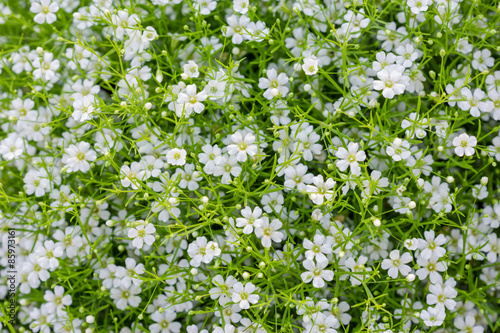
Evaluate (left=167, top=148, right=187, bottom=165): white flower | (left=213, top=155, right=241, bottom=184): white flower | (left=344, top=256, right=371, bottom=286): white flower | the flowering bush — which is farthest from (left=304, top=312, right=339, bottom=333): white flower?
(left=167, top=148, right=187, bottom=165): white flower

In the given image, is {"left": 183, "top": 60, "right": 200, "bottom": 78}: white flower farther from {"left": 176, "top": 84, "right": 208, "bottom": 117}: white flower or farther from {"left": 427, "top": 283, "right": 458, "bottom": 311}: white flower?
{"left": 427, "top": 283, "right": 458, "bottom": 311}: white flower

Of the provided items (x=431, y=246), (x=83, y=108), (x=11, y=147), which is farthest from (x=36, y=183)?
(x=431, y=246)

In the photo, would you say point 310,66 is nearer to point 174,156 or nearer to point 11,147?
point 174,156

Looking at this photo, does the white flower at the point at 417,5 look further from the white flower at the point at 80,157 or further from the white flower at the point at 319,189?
the white flower at the point at 80,157

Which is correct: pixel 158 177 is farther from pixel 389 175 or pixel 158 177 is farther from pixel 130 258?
pixel 389 175

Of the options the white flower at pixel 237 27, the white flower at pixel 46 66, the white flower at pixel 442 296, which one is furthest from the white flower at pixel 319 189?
the white flower at pixel 46 66

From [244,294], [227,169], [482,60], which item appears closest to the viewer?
[244,294]
